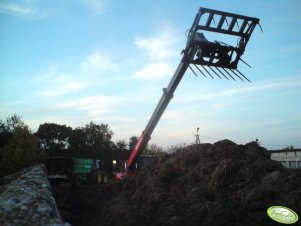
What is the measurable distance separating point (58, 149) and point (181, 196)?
5001 centimetres

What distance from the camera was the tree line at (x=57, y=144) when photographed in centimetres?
2242

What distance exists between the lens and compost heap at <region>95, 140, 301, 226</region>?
307 inches

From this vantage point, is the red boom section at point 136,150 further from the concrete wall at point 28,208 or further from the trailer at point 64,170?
the trailer at point 64,170

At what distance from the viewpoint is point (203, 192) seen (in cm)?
890

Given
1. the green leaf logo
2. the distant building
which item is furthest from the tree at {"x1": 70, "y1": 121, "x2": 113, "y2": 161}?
the green leaf logo

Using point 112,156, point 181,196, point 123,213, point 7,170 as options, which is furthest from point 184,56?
point 112,156

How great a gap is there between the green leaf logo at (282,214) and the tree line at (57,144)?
18174 millimetres

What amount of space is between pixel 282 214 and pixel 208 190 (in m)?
2.22

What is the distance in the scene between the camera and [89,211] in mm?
11750

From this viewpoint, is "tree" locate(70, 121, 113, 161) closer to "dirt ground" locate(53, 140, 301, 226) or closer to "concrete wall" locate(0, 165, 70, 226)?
"dirt ground" locate(53, 140, 301, 226)

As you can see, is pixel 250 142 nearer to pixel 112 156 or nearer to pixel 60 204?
pixel 60 204

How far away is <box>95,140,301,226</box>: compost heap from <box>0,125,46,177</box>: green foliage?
12.0 m

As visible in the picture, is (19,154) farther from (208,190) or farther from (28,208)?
(28,208)

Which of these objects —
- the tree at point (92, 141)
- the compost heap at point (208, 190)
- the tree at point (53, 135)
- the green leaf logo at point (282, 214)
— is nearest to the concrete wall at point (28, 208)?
the compost heap at point (208, 190)
